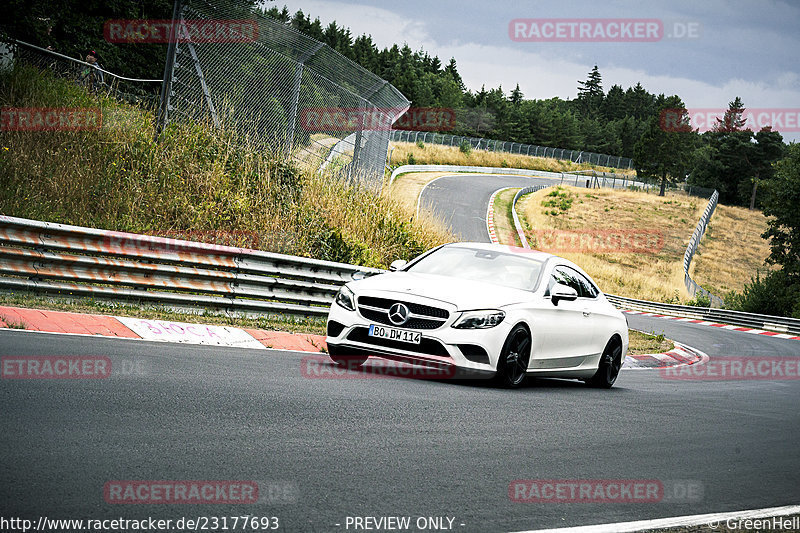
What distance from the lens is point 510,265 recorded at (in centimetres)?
1005

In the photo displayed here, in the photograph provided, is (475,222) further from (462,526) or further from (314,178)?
(462,526)

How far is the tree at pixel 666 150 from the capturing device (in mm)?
105875

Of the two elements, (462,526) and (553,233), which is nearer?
(462,526)

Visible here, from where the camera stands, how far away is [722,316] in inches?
1460

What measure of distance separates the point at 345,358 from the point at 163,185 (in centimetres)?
591

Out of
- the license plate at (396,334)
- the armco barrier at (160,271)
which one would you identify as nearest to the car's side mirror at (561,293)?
the license plate at (396,334)

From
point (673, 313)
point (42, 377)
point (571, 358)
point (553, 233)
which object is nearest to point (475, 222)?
point (553, 233)

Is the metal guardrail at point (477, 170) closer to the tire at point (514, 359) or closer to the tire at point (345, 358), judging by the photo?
the tire at point (345, 358)

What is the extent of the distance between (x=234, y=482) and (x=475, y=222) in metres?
46.6

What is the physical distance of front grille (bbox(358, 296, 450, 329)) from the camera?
8477mm

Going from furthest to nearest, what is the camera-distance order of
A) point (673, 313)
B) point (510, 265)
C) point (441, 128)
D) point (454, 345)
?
1. point (441, 128)
2. point (673, 313)
3. point (510, 265)
4. point (454, 345)

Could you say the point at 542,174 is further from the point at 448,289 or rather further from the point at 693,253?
the point at 448,289

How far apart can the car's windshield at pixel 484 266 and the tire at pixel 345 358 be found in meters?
1.24

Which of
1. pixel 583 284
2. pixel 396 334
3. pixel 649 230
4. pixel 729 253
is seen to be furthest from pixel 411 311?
pixel 729 253
